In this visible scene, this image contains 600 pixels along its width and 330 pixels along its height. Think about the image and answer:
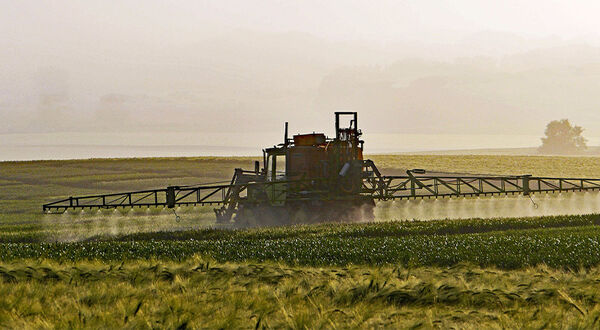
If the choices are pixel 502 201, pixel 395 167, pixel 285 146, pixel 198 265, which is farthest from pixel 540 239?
pixel 395 167

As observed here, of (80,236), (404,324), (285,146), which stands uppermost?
(285,146)

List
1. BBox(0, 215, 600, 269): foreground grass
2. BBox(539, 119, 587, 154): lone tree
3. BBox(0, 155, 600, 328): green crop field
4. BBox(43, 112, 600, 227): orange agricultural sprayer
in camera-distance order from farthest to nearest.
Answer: BBox(539, 119, 587, 154): lone tree
BBox(43, 112, 600, 227): orange agricultural sprayer
BBox(0, 215, 600, 269): foreground grass
BBox(0, 155, 600, 328): green crop field

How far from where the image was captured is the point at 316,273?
38.1 feet

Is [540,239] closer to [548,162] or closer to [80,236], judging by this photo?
[80,236]

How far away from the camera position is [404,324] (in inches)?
284

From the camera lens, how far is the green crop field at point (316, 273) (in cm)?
764

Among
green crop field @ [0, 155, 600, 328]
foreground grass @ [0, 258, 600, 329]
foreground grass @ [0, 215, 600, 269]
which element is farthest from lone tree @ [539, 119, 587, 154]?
foreground grass @ [0, 258, 600, 329]

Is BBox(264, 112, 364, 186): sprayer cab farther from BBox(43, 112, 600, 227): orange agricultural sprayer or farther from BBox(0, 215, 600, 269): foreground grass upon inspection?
BBox(0, 215, 600, 269): foreground grass

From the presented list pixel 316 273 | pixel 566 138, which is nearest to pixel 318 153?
pixel 316 273

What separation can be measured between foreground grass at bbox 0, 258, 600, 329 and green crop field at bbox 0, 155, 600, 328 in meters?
0.03

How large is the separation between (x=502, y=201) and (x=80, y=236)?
65.6ft

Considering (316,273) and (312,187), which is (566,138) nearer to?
(312,187)

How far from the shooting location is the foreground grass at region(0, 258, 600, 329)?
730cm

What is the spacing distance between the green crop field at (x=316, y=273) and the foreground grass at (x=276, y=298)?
0.09 ft
